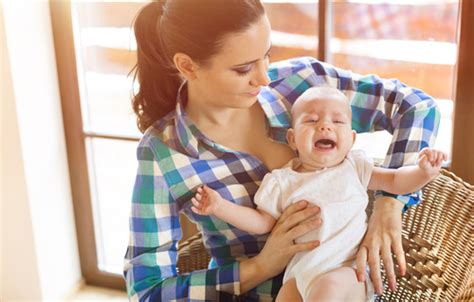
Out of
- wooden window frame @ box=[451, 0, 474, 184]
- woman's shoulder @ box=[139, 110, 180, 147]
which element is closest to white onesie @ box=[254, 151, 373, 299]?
woman's shoulder @ box=[139, 110, 180, 147]

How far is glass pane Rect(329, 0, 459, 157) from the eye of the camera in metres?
1.54

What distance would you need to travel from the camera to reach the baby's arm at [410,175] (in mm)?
1142

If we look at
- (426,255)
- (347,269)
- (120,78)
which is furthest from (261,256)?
(120,78)

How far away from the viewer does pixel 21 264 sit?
2053 mm

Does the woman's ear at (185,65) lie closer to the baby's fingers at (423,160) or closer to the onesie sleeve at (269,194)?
the onesie sleeve at (269,194)

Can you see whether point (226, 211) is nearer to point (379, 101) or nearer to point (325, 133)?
point (325, 133)

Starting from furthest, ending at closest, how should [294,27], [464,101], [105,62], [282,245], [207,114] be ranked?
[105,62]
[294,27]
[464,101]
[207,114]
[282,245]

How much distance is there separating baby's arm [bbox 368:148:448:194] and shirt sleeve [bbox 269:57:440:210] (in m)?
0.05

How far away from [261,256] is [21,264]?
1.07 meters

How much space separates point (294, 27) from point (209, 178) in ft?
Answer: 1.84

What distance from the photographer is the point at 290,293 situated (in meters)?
1.18

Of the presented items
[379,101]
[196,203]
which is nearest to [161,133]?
[196,203]

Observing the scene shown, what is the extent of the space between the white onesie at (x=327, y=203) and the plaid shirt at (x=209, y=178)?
0.27 ft

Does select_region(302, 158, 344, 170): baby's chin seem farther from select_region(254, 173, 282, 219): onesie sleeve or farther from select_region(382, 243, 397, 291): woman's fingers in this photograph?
select_region(382, 243, 397, 291): woman's fingers
